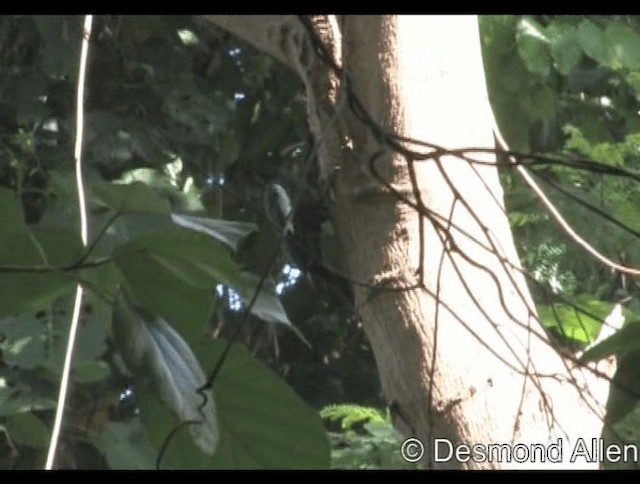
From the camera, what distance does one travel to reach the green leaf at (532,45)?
5.48 ft

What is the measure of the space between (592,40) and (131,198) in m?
1.31

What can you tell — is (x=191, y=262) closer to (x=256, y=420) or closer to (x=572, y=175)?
(x=256, y=420)

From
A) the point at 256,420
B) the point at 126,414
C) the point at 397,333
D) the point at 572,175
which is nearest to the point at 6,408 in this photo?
the point at 126,414

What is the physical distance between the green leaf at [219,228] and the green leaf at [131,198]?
0.7 inches

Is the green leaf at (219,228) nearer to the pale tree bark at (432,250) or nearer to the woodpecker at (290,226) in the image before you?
the woodpecker at (290,226)

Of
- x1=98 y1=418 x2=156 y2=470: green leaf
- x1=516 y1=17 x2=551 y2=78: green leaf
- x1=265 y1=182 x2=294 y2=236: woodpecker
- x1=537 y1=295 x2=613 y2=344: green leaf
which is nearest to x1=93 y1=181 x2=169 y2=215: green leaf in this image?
x1=265 y1=182 x2=294 y2=236: woodpecker

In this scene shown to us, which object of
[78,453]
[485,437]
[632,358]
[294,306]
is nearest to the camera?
[632,358]

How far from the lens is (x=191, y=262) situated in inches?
18.8

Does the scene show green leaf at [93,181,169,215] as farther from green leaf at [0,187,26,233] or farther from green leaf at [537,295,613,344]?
green leaf at [537,295,613,344]

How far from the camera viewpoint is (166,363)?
456mm

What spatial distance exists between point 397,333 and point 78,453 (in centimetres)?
84

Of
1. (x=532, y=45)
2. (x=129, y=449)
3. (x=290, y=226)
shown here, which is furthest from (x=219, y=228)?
(x=532, y=45)

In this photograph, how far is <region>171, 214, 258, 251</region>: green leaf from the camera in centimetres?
52

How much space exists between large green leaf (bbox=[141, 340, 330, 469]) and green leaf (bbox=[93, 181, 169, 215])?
75 millimetres
